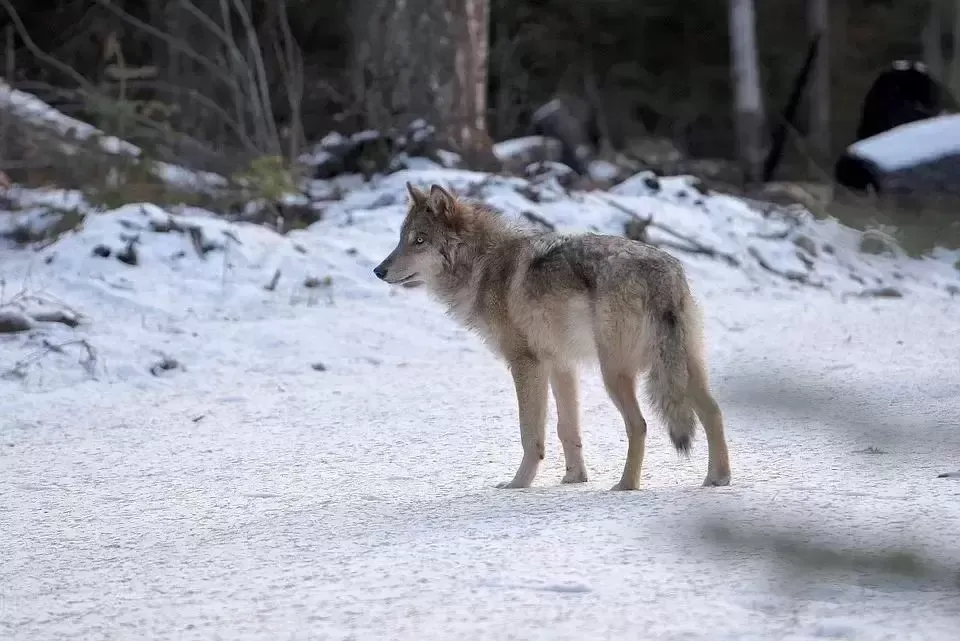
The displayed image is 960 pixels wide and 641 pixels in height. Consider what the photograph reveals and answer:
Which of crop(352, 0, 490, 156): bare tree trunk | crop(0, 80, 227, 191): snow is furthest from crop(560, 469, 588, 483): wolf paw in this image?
crop(352, 0, 490, 156): bare tree trunk

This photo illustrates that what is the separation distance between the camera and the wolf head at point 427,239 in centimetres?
641

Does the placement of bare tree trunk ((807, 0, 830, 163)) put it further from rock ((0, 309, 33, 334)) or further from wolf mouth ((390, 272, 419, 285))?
wolf mouth ((390, 272, 419, 285))

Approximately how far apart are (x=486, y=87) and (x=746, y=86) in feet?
16.2

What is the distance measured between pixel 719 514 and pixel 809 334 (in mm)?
8549

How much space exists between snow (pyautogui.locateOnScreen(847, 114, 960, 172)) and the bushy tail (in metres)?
2.01

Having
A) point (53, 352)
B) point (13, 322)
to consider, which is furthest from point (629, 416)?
point (13, 322)

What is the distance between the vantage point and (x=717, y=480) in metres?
5.20

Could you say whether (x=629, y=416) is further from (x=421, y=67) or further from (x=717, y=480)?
(x=421, y=67)

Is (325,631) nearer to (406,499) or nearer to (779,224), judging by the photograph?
(406,499)

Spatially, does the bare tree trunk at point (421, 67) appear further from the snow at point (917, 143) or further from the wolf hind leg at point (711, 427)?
the snow at point (917, 143)

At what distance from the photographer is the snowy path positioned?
120 inches

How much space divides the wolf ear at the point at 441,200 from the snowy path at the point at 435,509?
4.19 ft

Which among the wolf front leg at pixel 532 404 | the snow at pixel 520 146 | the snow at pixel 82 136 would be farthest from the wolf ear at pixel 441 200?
the snow at pixel 520 146

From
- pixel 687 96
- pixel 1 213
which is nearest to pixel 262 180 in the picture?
pixel 1 213
